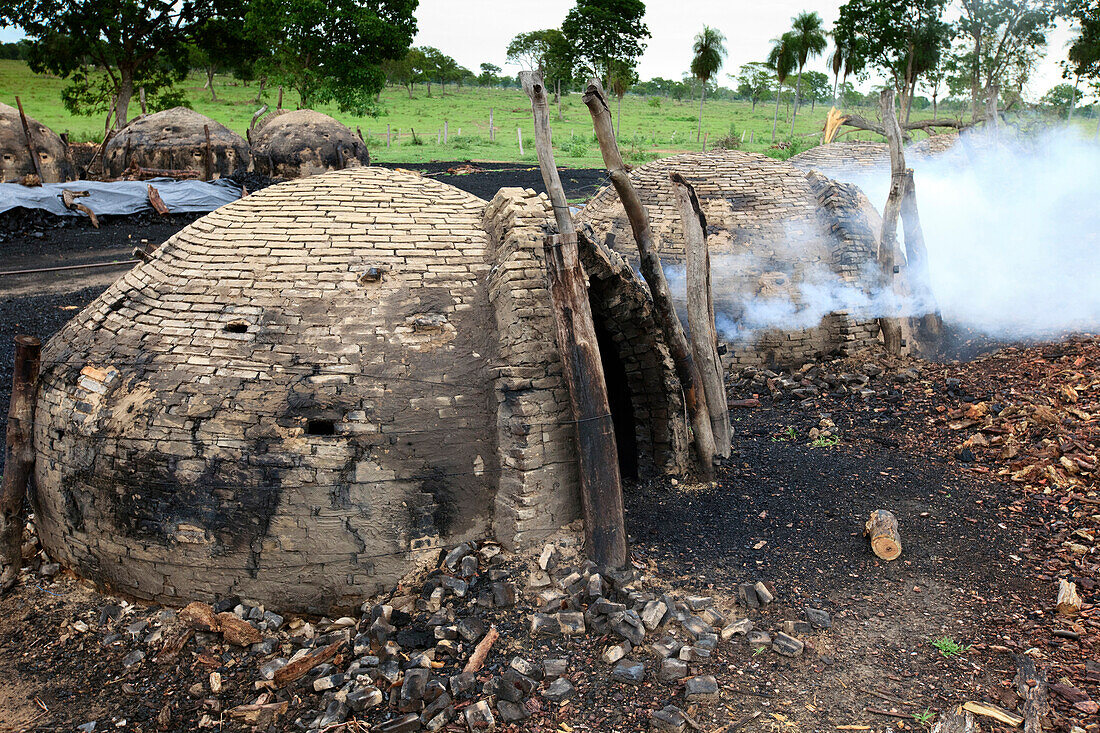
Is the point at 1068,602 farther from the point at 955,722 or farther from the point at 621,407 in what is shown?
the point at 621,407

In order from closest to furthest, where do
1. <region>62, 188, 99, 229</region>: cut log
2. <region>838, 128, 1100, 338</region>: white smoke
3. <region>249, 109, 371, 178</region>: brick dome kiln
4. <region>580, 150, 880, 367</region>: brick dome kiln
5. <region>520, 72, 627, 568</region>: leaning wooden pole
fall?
<region>520, 72, 627, 568</region>: leaning wooden pole, <region>580, 150, 880, 367</region>: brick dome kiln, <region>838, 128, 1100, 338</region>: white smoke, <region>62, 188, 99, 229</region>: cut log, <region>249, 109, 371, 178</region>: brick dome kiln

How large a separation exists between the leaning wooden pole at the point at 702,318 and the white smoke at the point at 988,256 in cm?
301

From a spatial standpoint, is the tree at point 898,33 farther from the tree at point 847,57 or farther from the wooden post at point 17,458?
the wooden post at point 17,458

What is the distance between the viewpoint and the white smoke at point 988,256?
36.1 ft

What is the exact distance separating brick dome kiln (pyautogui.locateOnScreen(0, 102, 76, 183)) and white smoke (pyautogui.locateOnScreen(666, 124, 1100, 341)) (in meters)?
20.0

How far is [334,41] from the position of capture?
31594 mm

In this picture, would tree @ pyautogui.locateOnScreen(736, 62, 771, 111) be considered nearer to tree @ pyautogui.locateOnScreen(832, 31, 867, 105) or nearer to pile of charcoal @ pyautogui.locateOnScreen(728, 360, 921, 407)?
tree @ pyautogui.locateOnScreen(832, 31, 867, 105)

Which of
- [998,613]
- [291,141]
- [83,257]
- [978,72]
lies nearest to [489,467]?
[998,613]

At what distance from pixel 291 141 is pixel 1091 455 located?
22.5 metres

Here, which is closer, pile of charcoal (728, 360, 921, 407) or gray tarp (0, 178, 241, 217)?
pile of charcoal (728, 360, 921, 407)

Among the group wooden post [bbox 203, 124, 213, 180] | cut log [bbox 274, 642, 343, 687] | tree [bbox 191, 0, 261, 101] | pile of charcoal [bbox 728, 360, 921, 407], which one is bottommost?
cut log [bbox 274, 642, 343, 687]

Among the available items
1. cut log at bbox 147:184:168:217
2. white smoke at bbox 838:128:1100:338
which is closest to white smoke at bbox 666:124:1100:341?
white smoke at bbox 838:128:1100:338

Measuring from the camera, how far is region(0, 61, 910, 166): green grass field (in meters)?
32.4

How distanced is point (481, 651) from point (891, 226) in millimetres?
8386
